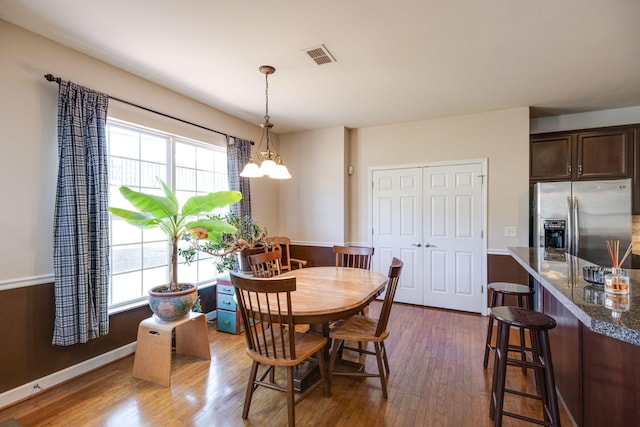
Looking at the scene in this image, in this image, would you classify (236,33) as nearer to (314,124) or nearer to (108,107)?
(108,107)

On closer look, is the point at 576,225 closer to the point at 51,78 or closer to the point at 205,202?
the point at 205,202

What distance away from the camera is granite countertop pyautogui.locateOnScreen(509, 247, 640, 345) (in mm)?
1142

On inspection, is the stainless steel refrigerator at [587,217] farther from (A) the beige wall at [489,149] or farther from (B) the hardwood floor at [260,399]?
(B) the hardwood floor at [260,399]

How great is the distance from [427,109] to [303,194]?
2310 mm

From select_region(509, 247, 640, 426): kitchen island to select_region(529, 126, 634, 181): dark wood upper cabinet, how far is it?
2038 millimetres

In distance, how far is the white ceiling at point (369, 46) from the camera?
2.06 meters

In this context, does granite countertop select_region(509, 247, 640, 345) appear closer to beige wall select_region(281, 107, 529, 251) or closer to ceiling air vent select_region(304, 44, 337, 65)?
beige wall select_region(281, 107, 529, 251)

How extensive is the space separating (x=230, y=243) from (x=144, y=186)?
3.59ft

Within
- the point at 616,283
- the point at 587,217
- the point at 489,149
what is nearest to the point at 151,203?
the point at 616,283

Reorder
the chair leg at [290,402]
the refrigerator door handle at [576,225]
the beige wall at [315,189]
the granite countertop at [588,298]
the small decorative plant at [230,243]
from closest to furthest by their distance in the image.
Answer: the granite countertop at [588,298] → the chair leg at [290,402] → the small decorative plant at [230,243] → the refrigerator door handle at [576,225] → the beige wall at [315,189]

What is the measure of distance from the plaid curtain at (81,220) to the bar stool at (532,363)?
9.96 feet

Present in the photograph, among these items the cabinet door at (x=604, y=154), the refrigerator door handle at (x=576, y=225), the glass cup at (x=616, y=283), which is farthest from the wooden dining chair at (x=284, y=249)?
the cabinet door at (x=604, y=154)

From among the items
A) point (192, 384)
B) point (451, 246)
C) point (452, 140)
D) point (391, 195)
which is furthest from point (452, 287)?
point (192, 384)

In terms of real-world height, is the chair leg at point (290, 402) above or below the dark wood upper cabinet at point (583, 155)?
below
